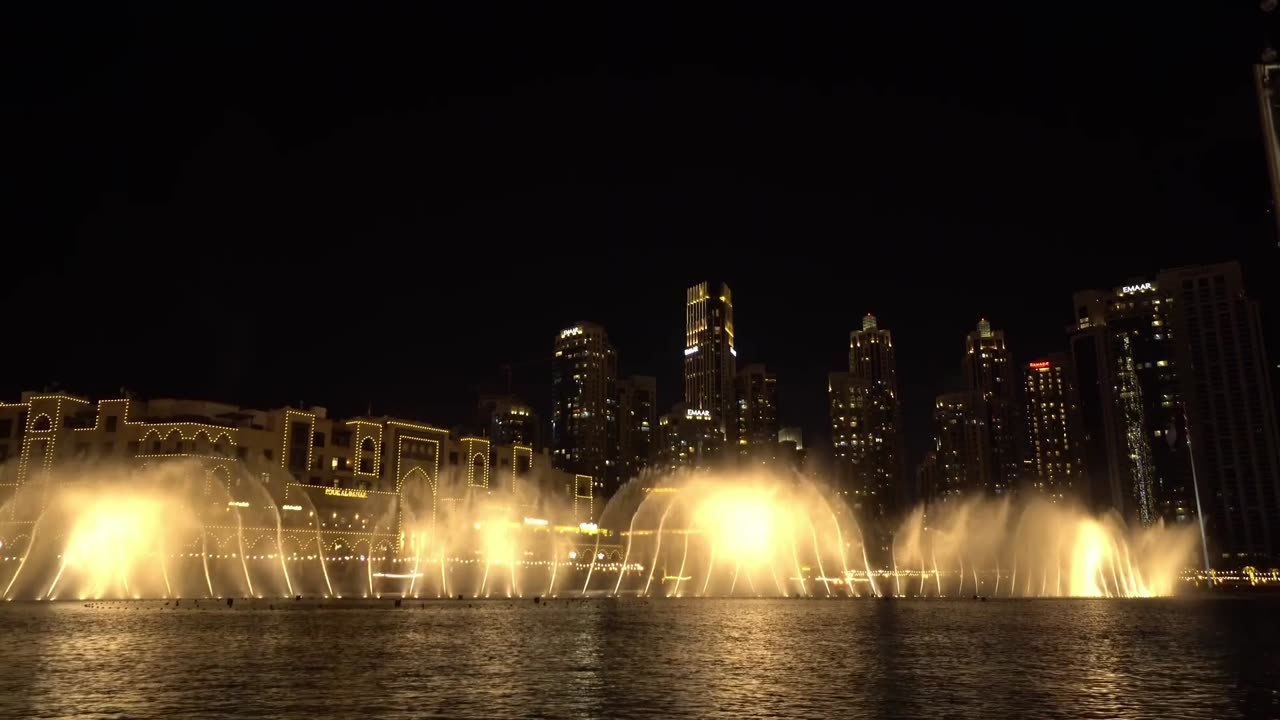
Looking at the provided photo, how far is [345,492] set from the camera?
126m

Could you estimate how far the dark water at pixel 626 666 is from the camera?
22172 millimetres

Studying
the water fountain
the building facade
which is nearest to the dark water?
the water fountain

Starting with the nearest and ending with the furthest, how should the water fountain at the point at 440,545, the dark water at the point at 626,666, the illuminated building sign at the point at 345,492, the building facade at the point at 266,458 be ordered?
the dark water at the point at 626,666
the water fountain at the point at 440,545
the building facade at the point at 266,458
the illuminated building sign at the point at 345,492

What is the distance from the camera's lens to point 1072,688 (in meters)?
25.8

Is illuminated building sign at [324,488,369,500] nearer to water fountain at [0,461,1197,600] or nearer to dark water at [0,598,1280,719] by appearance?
water fountain at [0,461,1197,600]

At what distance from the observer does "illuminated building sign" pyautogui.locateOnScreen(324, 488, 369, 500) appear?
124 metres

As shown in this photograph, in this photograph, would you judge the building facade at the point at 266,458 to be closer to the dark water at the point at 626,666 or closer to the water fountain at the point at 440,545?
the water fountain at the point at 440,545

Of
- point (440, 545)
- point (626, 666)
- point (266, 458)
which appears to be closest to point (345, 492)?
point (266, 458)

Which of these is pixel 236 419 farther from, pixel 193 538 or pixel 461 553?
pixel 461 553

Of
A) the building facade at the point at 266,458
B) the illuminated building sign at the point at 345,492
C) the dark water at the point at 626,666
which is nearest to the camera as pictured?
the dark water at the point at 626,666

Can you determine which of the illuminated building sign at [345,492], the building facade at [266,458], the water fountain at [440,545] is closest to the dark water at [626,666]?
the water fountain at [440,545]

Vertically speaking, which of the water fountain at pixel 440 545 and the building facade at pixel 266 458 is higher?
the building facade at pixel 266 458

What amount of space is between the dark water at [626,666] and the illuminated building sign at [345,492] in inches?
2646

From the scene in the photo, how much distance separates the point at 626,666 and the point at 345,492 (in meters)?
102
